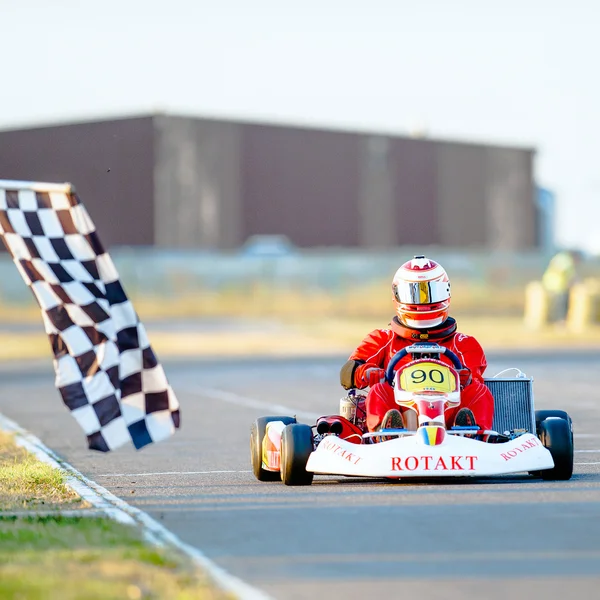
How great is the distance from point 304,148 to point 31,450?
40.1 metres

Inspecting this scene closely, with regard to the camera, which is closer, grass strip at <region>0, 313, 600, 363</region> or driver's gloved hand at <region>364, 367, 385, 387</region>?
driver's gloved hand at <region>364, 367, 385, 387</region>

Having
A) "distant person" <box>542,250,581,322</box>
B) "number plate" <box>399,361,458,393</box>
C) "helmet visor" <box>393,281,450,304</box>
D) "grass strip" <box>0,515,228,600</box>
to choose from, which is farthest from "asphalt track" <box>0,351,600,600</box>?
"distant person" <box>542,250,581,322</box>

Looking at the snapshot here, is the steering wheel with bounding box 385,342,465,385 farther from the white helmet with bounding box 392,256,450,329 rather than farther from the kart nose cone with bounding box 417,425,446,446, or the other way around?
the kart nose cone with bounding box 417,425,446,446

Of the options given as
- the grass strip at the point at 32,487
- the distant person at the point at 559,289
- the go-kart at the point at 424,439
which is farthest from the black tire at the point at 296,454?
the distant person at the point at 559,289

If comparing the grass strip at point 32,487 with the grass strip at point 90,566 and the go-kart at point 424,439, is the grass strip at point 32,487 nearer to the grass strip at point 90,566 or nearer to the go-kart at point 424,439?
the grass strip at point 90,566

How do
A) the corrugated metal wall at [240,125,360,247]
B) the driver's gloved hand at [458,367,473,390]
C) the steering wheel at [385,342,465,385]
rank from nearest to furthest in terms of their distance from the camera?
the steering wheel at [385,342,465,385]
the driver's gloved hand at [458,367,473,390]
the corrugated metal wall at [240,125,360,247]

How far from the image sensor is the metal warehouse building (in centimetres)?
4553

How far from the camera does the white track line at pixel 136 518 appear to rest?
541 centimetres

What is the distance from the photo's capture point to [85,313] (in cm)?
833

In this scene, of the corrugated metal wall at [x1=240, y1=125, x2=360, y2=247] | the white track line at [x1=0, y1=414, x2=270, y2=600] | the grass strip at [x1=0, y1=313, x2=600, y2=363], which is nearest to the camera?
the white track line at [x1=0, y1=414, x2=270, y2=600]

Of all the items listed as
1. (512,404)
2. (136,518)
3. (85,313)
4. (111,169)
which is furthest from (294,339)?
(136,518)

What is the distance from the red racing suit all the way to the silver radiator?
0.71ft

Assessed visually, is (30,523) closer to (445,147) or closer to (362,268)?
(362,268)

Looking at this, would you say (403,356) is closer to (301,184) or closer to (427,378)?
(427,378)
